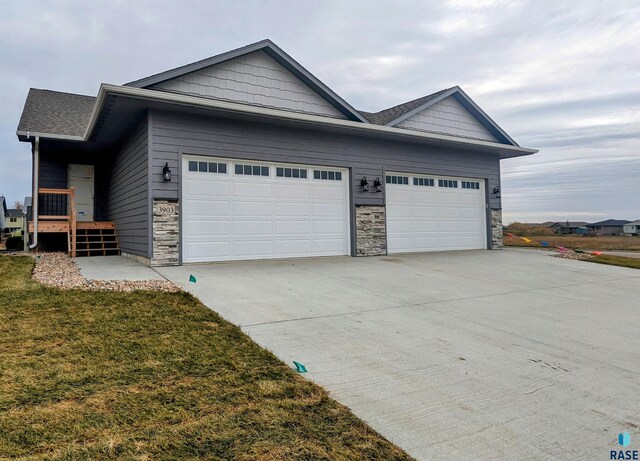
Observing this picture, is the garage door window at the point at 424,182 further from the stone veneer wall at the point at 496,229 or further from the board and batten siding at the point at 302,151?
the stone veneer wall at the point at 496,229

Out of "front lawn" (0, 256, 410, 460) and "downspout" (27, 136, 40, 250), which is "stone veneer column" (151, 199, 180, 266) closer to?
"front lawn" (0, 256, 410, 460)

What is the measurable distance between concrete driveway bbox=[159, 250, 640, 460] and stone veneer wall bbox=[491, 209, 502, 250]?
5.62 m

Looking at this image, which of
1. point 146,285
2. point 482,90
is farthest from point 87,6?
point 482,90

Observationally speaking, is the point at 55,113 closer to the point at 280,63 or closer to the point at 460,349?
the point at 280,63

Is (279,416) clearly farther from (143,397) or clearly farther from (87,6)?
(87,6)

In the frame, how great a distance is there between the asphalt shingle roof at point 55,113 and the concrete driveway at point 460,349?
21.2 feet

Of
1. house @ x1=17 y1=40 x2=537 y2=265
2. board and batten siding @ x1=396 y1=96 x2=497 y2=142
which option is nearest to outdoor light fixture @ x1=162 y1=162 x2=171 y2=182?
house @ x1=17 y1=40 x2=537 y2=265

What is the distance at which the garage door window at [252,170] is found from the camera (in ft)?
28.9

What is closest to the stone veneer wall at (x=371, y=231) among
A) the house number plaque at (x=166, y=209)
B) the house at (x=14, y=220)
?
the house number plaque at (x=166, y=209)

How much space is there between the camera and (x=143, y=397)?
2398 millimetres

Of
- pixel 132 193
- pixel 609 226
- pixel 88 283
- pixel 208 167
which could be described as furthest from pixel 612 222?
pixel 88 283

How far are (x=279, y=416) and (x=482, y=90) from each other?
1658 centimetres

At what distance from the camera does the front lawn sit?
6.22ft

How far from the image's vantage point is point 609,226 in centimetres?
7119
